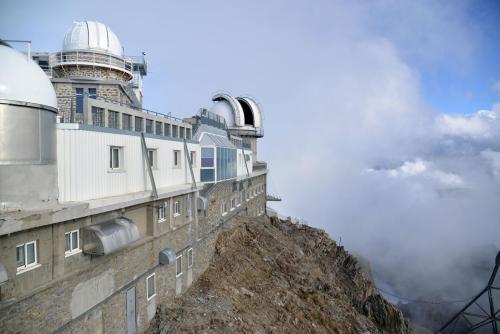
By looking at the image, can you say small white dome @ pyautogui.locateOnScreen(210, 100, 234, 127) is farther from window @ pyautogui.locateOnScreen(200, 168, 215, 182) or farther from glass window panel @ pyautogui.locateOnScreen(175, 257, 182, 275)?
Answer: glass window panel @ pyautogui.locateOnScreen(175, 257, 182, 275)

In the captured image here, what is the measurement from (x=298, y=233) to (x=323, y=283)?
11.0m

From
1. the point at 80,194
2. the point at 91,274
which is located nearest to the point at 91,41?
the point at 80,194

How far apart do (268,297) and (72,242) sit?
10.3 m

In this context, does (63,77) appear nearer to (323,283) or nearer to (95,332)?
(95,332)

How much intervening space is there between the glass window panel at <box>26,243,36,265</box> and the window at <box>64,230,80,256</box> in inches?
36.6

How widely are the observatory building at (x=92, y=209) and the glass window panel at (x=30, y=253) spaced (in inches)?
0.9

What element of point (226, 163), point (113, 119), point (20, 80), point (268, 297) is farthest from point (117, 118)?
point (268, 297)

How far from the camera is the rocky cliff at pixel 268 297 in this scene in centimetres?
1322

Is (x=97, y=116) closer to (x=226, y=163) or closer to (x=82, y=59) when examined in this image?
(x=226, y=163)

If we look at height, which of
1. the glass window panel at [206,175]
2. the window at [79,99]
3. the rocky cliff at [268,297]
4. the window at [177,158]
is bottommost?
the rocky cliff at [268,297]

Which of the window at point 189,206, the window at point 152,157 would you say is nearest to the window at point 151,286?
the window at point 189,206

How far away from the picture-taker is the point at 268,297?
16.6 meters

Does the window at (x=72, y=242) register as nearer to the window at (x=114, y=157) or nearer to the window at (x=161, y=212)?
the window at (x=114, y=157)

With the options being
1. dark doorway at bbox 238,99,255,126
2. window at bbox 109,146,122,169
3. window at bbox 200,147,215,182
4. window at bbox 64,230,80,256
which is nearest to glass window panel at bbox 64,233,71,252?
window at bbox 64,230,80,256
